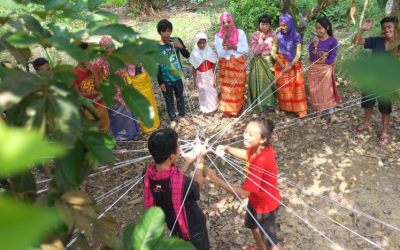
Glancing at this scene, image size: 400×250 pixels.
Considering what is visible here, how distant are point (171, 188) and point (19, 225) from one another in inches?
83.6

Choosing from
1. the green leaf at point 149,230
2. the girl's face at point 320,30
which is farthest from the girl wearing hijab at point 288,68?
the green leaf at point 149,230

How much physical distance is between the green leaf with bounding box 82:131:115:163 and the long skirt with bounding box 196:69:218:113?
13.6 feet

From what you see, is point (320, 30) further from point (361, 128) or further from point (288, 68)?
point (361, 128)

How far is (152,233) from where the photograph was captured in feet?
4.58

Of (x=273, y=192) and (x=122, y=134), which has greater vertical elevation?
(x=122, y=134)

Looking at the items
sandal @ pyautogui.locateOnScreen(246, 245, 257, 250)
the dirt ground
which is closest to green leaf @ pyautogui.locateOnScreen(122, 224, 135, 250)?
the dirt ground

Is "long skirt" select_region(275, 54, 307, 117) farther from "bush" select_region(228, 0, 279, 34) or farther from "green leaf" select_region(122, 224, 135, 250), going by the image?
"green leaf" select_region(122, 224, 135, 250)

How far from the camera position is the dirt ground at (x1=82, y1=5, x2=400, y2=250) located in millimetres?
3531

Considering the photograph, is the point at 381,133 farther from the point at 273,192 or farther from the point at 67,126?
the point at 67,126

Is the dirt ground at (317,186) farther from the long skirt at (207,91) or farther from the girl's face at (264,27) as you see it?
the girl's face at (264,27)

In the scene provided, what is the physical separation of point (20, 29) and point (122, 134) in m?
3.90

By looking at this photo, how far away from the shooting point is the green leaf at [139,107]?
124 centimetres

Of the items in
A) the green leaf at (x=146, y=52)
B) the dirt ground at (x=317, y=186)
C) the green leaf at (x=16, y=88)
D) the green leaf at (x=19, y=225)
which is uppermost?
the green leaf at (x=146, y=52)

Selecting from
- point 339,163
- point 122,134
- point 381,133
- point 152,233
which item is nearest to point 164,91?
point 122,134
